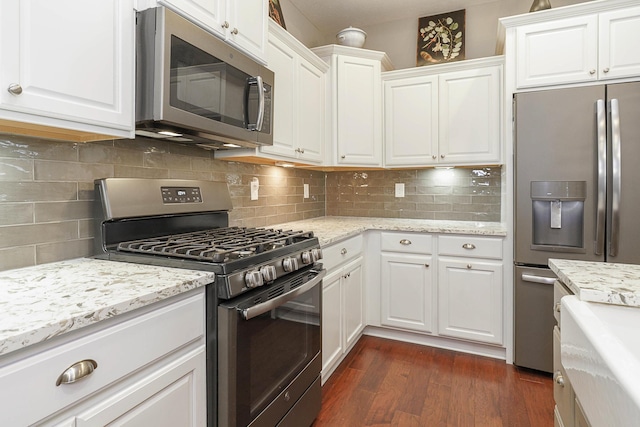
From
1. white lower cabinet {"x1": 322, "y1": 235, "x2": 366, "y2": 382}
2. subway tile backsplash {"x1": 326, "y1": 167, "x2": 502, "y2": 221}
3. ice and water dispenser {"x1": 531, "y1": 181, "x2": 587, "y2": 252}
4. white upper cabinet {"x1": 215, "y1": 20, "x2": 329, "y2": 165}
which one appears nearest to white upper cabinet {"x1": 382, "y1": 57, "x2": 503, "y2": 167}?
subway tile backsplash {"x1": 326, "y1": 167, "x2": 502, "y2": 221}

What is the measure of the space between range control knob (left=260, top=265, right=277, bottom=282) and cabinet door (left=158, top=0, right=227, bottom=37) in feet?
3.34

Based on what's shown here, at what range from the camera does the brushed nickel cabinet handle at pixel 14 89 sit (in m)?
0.93

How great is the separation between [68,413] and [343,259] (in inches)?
67.8

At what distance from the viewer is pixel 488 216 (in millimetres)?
3010

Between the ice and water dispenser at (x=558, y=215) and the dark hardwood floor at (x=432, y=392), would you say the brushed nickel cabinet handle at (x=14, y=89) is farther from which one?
the ice and water dispenser at (x=558, y=215)

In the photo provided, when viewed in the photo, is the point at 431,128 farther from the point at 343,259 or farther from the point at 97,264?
the point at 97,264

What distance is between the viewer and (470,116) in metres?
2.77

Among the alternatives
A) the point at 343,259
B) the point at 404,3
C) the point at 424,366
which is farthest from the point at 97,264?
the point at 404,3

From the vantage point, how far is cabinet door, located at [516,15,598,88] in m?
2.21

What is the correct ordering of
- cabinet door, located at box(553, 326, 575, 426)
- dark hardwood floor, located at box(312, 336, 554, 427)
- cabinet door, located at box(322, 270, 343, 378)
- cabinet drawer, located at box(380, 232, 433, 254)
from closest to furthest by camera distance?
cabinet door, located at box(553, 326, 575, 426)
dark hardwood floor, located at box(312, 336, 554, 427)
cabinet door, located at box(322, 270, 343, 378)
cabinet drawer, located at box(380, 232, 433, 254)

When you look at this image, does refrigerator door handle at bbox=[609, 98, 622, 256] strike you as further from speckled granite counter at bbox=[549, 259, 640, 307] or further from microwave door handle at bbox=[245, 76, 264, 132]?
microwave door handle at bbox=[245, 76, 264, 132]

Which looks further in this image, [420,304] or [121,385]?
[420,304]

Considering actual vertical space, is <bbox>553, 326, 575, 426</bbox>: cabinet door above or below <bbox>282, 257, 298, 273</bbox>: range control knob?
below

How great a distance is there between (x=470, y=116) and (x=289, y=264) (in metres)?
2.05
